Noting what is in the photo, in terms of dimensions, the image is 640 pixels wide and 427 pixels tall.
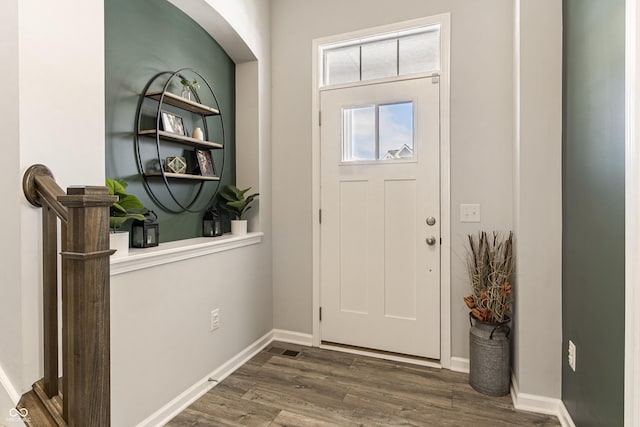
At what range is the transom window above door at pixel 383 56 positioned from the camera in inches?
104

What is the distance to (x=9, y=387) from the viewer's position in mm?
1359

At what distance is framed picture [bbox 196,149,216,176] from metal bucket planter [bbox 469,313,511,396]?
2.10m

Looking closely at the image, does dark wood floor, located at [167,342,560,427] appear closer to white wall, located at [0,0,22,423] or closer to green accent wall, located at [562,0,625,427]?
green accent wall, located at [562,0,625,427]

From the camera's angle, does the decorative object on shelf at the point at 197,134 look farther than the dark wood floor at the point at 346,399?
Yes

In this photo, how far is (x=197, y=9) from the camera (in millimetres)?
2393

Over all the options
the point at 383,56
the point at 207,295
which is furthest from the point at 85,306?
the point at 383,56

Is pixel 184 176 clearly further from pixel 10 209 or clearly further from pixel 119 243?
pixel 10 209

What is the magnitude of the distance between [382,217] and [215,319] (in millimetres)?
1395

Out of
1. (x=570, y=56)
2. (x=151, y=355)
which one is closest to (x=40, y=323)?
(x=151, y=355)

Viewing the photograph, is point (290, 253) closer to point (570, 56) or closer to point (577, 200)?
point (577, 200)

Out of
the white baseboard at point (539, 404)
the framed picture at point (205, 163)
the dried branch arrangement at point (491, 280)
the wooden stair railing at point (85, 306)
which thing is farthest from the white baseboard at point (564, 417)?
the framed picture at point (205, 163)

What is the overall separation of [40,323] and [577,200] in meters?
2.39

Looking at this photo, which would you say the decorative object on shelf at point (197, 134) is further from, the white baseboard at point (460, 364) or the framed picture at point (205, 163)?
the white baseboard at point (460, 364)

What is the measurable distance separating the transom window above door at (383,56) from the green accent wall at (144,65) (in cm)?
92
